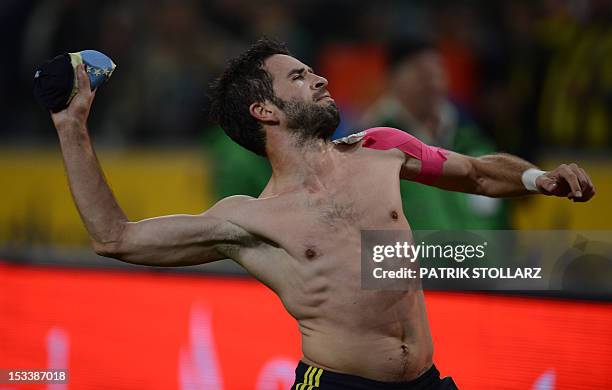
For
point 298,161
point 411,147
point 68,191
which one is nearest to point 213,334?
point 298,161

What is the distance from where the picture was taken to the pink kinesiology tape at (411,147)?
3.99m

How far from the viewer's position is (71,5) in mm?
9898

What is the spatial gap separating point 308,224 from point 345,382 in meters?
0.54

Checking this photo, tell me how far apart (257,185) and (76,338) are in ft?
5.57

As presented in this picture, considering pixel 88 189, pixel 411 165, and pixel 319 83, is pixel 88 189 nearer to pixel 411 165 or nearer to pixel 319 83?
pixel 319 83

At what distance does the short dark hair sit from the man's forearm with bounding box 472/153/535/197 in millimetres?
803

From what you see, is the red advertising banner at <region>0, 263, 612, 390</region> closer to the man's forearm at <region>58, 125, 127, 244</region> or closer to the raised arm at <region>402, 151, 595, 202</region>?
the raised arm at <region>402, 151, 595, 202</region>

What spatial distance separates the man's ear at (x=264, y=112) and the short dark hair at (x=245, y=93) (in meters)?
0.01

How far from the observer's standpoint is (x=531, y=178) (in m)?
3.97

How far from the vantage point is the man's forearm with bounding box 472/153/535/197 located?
4.06m

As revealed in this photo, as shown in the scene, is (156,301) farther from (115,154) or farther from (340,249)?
(115,154)

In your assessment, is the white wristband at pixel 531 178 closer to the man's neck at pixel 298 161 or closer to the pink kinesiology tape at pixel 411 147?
the pink kinesiology tape at pixel 411 147

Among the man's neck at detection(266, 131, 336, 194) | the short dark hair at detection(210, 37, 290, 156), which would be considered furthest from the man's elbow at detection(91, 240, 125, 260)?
the short dark hair at detection(210, 37, 290, 156)

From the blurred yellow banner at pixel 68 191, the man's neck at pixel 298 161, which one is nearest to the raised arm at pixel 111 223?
the man's neck at pixel 298 161
